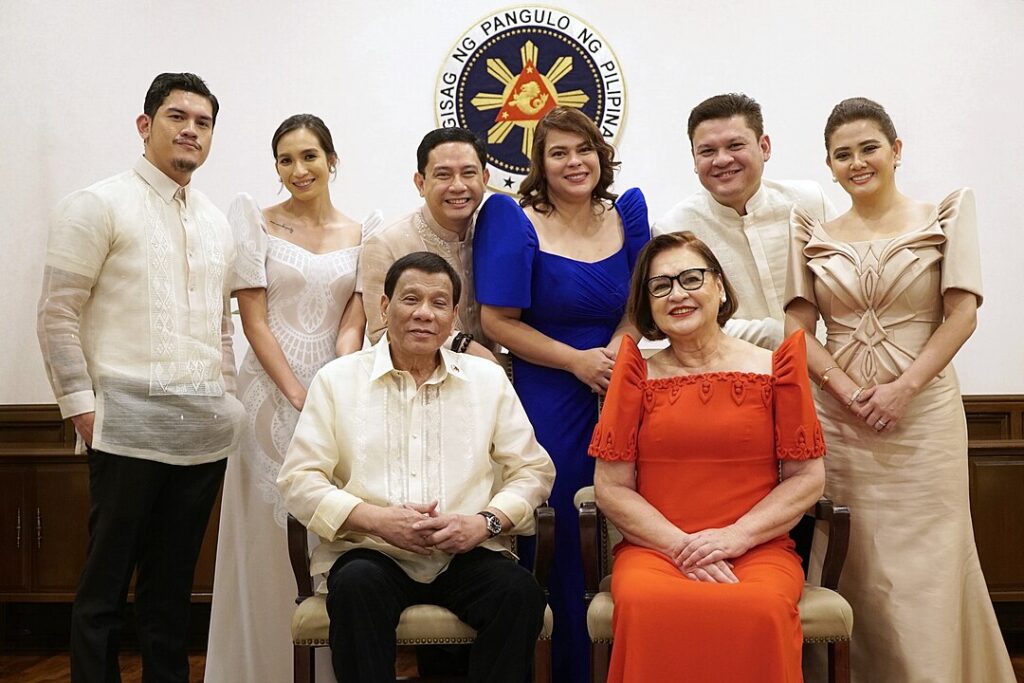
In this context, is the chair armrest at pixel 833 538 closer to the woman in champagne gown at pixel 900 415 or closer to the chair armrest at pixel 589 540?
the woman in champagne gown at pixel 900 415

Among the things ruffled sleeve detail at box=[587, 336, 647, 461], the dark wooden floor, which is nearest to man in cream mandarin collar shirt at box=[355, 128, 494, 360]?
ruffled sleeve detail at box=[587, 336, 647, 461]

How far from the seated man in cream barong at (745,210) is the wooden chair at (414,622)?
994mm

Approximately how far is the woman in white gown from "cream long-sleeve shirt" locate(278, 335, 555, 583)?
516 mm

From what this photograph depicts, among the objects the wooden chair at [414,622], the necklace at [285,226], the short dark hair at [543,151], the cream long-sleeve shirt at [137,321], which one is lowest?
the wooden chair at [414,622]

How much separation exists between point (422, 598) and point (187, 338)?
1.00m

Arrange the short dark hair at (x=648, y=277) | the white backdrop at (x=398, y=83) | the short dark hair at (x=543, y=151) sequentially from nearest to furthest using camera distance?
the short dark hair at (x=648, y=277), the short dark hair at (x=543, y=151), the white backdrop at (x=398, y=83)

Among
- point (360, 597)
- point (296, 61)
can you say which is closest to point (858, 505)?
point (360, 597)

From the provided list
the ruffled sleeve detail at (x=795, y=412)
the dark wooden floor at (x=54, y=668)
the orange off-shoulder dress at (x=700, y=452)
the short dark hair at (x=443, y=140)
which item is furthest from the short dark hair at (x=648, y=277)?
the dark wooden floor at (x=54, y=668)

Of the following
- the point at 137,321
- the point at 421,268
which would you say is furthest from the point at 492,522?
the point at 137,321

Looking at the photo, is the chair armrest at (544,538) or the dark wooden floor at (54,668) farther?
the dark wooden floor at (54,668)

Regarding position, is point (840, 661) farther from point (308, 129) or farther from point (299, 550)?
point (308, 129)

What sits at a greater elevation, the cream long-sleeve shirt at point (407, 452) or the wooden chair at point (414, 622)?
the cream long-sleeve shirt at point (407, 452)

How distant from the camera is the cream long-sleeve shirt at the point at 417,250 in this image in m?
2.95

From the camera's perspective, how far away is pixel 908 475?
2650 mm
